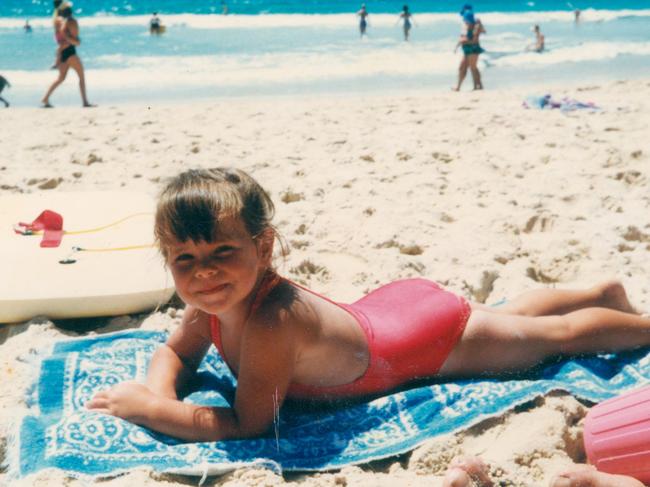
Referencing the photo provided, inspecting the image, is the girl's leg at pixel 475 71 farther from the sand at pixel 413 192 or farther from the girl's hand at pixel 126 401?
the girl's hand at pixel 126 401

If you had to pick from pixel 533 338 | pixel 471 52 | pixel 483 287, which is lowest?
pixel 483 287

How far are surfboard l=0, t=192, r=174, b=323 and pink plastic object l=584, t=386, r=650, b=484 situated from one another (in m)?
1.63

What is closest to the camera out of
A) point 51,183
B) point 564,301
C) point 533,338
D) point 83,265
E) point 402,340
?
point 402,340

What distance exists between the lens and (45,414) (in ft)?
7.70

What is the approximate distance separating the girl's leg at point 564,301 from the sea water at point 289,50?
23.5 feet

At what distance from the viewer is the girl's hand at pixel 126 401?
220 cm

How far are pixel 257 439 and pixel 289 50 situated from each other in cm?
1294

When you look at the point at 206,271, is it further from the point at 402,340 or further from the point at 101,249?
the point at 101,249

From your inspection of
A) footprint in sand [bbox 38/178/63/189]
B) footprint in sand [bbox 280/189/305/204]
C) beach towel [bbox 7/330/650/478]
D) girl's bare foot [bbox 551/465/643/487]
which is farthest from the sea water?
girl's bare foot [bbox 551/465/643/487]

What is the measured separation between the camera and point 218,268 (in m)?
2.04

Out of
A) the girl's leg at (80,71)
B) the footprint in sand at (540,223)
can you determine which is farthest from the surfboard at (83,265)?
the girl's leg at (80,71)

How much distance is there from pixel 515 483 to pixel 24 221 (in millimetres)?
2667

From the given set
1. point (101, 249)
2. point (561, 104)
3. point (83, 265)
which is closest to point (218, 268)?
point (83, 265)

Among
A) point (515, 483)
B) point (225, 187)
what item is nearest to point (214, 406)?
point (225, 187)
